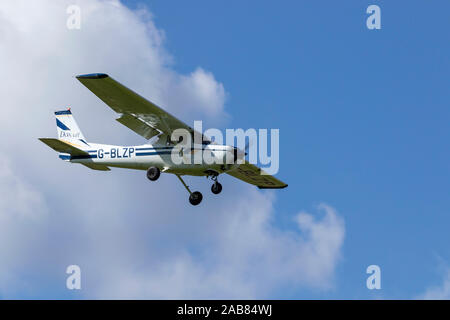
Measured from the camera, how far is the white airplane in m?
22.8

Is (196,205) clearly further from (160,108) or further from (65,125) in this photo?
(65,125)

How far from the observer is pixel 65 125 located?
91.2 ft

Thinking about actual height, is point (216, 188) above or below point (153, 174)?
below

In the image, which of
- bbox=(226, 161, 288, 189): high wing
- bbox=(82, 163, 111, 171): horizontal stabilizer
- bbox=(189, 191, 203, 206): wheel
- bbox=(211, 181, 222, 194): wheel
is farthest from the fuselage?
bbox=(226, 161, 288, 189): high wing

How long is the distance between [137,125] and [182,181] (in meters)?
2.58

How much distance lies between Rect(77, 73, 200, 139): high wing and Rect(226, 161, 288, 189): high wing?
356 cm

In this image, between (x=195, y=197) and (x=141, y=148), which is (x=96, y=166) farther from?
(x=195, y=197)

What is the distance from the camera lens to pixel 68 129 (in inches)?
1088

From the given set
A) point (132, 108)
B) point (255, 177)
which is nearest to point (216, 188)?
point (132, 108)

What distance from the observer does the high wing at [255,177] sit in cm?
2725

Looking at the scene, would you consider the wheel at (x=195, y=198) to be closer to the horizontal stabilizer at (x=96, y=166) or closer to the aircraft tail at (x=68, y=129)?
the horizontal stabilizer at (x=96, y=166)

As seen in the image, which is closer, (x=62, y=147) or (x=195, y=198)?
(x=195, y=198)

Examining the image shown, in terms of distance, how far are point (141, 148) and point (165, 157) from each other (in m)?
1.10
